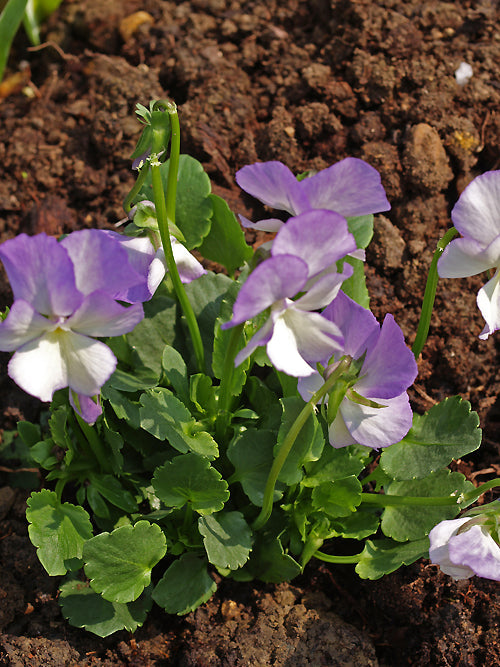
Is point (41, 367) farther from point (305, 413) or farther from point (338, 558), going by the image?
point (338, 558)

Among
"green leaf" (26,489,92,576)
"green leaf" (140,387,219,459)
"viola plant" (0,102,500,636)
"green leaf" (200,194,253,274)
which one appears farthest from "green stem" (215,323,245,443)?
"green leaf" (200,194,253,274)

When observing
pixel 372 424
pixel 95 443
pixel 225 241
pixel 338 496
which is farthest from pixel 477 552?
pixel 225 241

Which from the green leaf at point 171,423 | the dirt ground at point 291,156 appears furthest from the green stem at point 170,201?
the dirt ground at point 291,156

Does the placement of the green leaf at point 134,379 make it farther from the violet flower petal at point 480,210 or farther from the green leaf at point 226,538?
the violet flower petal at point 480,210

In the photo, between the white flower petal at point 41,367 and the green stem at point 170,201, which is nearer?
the white flower petal at point 41,367

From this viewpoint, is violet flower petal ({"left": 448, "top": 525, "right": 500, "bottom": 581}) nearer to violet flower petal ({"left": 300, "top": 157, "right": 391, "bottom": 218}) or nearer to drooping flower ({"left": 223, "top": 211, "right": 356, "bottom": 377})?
drooping flower ({"left": 223, "top": 211, "right": 356, "bottom": 377})

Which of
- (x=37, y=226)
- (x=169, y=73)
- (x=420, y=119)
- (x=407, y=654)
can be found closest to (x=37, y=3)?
(x=169, y=73)
